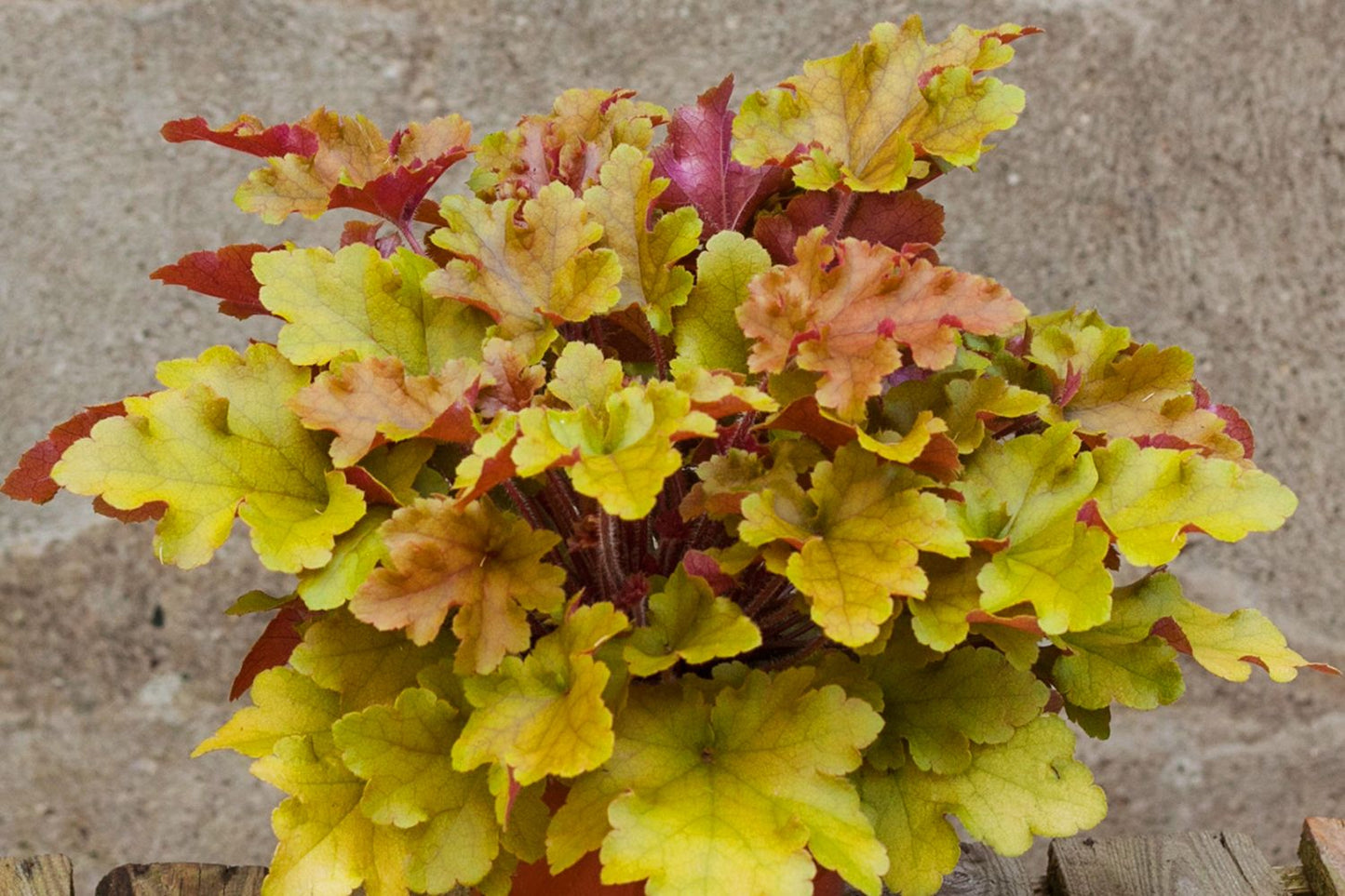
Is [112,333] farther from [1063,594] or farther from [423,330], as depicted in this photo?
[1063,594]

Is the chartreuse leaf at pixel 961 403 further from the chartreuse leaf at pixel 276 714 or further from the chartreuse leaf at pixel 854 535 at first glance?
the chartreuse leaf at pixel 276 714

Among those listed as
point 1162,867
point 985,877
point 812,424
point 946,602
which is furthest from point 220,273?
point 1162,867

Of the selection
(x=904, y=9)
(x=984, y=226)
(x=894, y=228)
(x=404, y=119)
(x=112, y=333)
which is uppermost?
(x=894, y=228)

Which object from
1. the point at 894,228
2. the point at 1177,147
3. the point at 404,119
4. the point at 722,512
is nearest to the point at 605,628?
the point at 722,512

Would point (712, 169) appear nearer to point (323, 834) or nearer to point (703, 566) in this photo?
point (703, 566)

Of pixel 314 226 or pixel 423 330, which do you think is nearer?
pixel 423 330

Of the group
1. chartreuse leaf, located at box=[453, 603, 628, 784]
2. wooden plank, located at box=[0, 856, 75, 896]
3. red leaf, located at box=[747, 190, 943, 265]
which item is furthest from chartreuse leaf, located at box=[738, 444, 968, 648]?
wooden plank, located at box=[0, 856, 75, 896]
